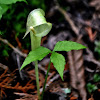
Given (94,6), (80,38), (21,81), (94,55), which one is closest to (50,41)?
(80,38)

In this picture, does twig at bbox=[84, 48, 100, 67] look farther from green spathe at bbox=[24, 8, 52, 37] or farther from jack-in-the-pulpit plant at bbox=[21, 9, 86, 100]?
green spathe at bbox=[24, 8, 52, 37]

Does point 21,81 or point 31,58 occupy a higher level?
point 31,58

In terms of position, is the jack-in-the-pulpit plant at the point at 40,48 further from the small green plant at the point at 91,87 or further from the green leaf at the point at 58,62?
the small green plant at the point at 91,87

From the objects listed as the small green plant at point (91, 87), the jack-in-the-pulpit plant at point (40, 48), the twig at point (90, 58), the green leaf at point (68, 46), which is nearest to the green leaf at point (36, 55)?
the jack-in-the-pulpit plant at point (40, 48)

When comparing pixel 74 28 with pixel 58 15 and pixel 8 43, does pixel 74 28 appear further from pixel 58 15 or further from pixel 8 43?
pixel 8 43

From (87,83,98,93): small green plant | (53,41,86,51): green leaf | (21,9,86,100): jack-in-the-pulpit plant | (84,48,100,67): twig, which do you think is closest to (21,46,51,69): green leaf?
(21,9,86,100): jack-in-the-pulpit plant

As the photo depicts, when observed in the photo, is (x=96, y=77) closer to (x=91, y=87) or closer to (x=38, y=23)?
(x=91, y=87)

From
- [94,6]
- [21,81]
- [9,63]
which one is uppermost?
[94,6]

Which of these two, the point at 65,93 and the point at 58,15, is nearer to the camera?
the point at 65,93

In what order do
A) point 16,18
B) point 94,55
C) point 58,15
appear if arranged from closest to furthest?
point 16,18 → point 94,55 → point 58,15
